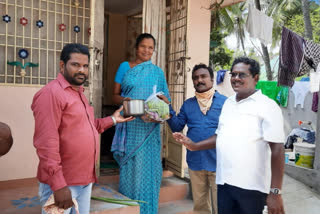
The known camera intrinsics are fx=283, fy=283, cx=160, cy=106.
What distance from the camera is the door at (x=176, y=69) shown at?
4117 millimetres

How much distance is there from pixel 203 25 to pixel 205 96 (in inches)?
109

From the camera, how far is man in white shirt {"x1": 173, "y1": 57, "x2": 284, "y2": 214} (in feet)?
6.31

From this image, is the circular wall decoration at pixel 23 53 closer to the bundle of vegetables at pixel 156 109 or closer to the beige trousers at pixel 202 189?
the bundle of vegetables at pixel 156 109

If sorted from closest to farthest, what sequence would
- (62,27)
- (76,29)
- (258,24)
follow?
(62,27) < (76,29) < (258,24)

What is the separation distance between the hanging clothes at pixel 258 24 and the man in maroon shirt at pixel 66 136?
536 centimetres

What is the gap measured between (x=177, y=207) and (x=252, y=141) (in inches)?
88.7

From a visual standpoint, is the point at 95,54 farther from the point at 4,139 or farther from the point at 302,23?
the point at 302,23

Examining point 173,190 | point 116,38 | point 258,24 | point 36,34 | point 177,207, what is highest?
point 258,24

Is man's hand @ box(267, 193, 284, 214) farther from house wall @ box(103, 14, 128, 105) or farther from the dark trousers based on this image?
house wall @ box(103, 14, 128, 105)

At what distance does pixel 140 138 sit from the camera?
3.07 metres

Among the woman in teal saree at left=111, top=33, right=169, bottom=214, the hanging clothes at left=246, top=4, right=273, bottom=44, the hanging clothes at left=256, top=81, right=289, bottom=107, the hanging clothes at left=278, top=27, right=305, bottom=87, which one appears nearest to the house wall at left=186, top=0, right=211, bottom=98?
the hanging clothes at left=246, top=4, right=273, bottom=44

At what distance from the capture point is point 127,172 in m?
3.16

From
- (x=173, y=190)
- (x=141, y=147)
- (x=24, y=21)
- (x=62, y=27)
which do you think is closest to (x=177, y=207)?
(x=173, y=190)

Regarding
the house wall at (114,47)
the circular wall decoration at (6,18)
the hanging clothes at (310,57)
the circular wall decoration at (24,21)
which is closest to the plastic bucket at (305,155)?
the hanging clothes at (310,57)
